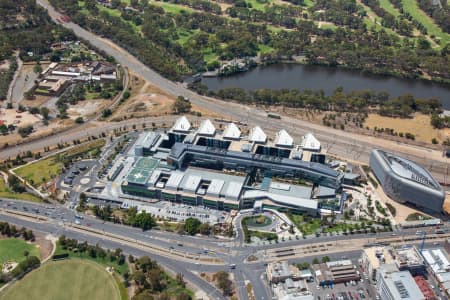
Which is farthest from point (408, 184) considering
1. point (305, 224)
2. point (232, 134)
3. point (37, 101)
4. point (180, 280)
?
point (37, 101)

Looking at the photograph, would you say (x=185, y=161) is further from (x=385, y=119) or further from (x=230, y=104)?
(x=385, y=119)

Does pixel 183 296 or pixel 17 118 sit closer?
pixel 183 296

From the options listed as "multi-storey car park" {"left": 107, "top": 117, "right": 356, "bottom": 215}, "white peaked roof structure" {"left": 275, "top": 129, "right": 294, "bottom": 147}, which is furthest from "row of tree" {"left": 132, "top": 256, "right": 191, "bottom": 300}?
"white peaked roof structure" {"left": 275, "top": 129, "right": 294, "bottom": 147}

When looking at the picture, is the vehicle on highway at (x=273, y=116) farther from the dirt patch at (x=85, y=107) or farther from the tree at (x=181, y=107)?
the dirt patch at (x=85, y=107)

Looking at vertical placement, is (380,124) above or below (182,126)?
above

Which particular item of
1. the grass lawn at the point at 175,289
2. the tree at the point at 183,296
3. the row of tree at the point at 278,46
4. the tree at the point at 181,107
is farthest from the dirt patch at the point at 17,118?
the tree at the point at 183,296

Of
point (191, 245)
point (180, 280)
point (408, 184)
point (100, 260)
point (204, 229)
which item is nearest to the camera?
point (180, 280)

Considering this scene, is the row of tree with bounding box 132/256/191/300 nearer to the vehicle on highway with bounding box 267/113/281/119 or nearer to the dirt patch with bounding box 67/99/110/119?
the vehicle on highway with bounding box 267/113/281/119

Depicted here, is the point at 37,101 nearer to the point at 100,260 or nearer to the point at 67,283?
the point at 100,260
